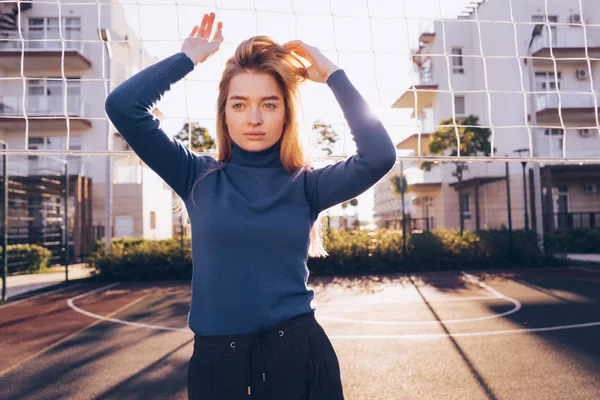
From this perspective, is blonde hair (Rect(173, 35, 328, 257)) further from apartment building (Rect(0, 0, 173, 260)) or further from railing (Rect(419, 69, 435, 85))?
railing (Rect(419, 69, 435, 85))

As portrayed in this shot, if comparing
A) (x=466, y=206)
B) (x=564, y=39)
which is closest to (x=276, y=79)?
(x=564, y=39)

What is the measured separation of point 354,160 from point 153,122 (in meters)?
0.60

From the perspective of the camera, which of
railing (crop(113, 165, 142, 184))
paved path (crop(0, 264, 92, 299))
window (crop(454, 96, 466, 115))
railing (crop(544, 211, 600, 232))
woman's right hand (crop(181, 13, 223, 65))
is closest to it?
woman's right hand (crop(181, 13, 223, 65))

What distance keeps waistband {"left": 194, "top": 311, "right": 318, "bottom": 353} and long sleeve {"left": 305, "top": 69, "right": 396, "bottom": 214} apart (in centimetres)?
36

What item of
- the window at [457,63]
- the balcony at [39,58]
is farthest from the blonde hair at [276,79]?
the window at [457,63]

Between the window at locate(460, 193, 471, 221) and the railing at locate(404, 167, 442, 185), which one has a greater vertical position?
the railing at locate(404, 167, 442, 185)

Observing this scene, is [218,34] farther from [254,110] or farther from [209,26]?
[254,110]

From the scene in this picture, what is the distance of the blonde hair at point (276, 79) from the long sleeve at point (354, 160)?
3.3 inches

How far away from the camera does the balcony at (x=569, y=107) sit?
1834 centimetres

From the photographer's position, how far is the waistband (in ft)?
4.35

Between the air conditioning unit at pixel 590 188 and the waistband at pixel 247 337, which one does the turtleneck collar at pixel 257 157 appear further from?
the air conditioning unit at pixel 590 188

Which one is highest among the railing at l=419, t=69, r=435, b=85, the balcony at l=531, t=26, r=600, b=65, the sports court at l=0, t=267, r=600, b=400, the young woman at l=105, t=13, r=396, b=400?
the balcony at l=531, t=26, r=600, b=65

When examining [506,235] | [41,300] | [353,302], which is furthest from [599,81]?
[41,300]

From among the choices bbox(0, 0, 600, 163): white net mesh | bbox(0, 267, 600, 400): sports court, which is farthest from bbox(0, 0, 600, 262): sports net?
bbox(0, 267, 600, 400): sports court
